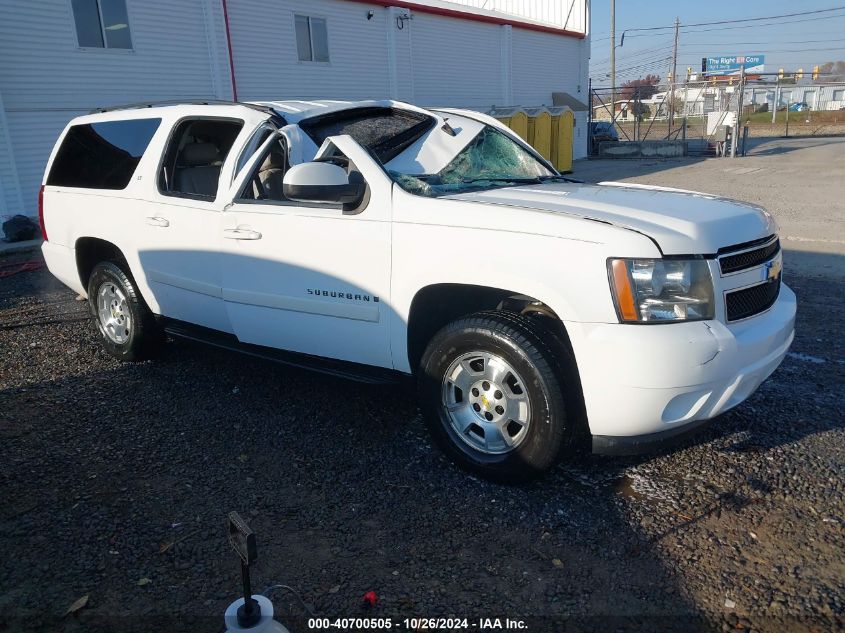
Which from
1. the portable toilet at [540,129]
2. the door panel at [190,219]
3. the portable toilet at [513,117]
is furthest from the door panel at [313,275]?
the portable toilet at [540,129]

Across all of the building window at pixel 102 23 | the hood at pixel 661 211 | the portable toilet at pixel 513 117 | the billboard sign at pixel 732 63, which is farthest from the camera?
the billboard sign at pixel 732 63

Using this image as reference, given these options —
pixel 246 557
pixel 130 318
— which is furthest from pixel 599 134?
pixel 246 557

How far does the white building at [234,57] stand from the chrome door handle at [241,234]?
1133cm

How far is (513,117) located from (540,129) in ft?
6.49

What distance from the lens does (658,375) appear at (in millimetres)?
3012

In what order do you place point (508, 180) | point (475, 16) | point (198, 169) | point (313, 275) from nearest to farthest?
point (313, 275) → point (508, 180) → point (198, 169) → point (475, 16)

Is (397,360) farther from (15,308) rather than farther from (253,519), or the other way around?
(15,308)

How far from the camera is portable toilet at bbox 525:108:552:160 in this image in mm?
22586

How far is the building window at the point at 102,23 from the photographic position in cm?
1444

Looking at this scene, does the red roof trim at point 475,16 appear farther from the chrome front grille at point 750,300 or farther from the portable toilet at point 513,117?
the chrome front grille at point 750,300

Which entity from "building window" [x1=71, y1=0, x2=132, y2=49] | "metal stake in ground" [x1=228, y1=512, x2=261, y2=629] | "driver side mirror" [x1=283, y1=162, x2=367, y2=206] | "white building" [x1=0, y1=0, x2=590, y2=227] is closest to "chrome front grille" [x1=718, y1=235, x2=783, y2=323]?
"driver side mirror" [x1=283, y1=162, x2=367, y2=206]

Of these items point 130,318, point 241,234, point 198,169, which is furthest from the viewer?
point 130,318

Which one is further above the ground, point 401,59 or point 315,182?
point 401,59

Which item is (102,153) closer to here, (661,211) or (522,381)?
(522,381)
